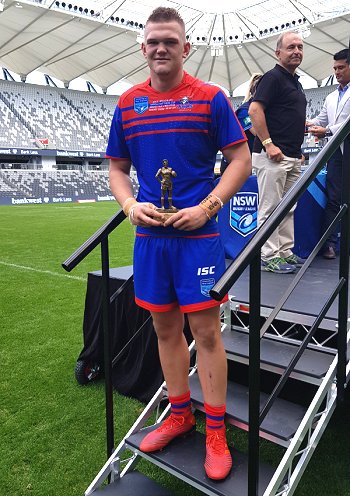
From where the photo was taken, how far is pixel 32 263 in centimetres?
799

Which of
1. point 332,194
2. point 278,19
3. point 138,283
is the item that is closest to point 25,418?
point 138,283

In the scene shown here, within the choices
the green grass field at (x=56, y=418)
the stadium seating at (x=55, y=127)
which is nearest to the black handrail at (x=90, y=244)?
the green grass field at (x=56, y=418)

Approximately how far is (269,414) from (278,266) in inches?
60.9

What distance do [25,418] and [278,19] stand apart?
37.4 meters

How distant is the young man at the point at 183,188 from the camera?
5.55 feet

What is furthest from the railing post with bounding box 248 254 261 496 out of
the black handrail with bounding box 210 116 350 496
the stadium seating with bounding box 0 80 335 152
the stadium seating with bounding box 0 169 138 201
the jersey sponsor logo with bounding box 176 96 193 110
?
the stadium seating with bounding box 0 80 335 152

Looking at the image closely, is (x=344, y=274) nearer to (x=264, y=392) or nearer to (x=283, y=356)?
(x=283, y=356)

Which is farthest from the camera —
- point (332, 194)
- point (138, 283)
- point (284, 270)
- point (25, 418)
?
point (332, 194)

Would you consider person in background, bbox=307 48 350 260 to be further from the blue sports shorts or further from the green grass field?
the blue sports shorts

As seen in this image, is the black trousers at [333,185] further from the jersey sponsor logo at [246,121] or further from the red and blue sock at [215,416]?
the red and blue sock at [215,416]

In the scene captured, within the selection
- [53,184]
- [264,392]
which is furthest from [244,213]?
[53,184]

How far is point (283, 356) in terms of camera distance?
2.22m

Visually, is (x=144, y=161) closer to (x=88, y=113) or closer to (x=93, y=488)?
(x=93, y=488)

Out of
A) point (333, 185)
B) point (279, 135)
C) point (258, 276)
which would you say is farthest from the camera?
point (333, 185)
